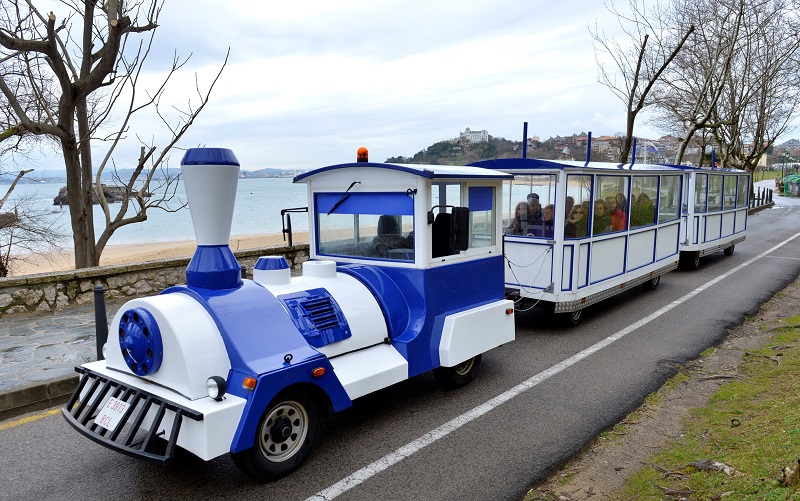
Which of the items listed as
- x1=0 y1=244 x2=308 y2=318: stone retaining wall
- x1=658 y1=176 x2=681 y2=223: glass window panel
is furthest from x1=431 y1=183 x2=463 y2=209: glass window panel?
x1=658 y1=176 x2=681 y2=223: glass window panel

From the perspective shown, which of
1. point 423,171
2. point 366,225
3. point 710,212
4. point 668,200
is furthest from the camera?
point 710,212

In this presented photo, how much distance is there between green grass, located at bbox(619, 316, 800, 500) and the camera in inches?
133

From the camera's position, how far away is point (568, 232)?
319 inches

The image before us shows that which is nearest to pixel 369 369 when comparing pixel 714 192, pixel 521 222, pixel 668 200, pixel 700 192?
pixel 521 222

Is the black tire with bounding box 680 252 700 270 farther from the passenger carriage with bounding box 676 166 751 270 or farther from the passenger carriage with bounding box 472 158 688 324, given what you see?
the passenger carriage with bounding box 472 158 688 324

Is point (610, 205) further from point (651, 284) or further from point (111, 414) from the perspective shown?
point (111, 414)

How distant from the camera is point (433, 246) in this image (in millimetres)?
5242

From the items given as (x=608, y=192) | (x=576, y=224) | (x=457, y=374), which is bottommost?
(x=457, y=374)

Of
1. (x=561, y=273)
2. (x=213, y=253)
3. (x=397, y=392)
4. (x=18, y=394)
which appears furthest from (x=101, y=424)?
(x=561, y=273)

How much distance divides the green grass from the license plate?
11.1ft

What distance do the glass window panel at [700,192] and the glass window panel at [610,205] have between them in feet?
17.9

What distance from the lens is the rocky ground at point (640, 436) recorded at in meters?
3.88

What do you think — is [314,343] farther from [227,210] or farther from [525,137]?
[525,137]

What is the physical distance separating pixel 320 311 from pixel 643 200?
7634 millimetres
